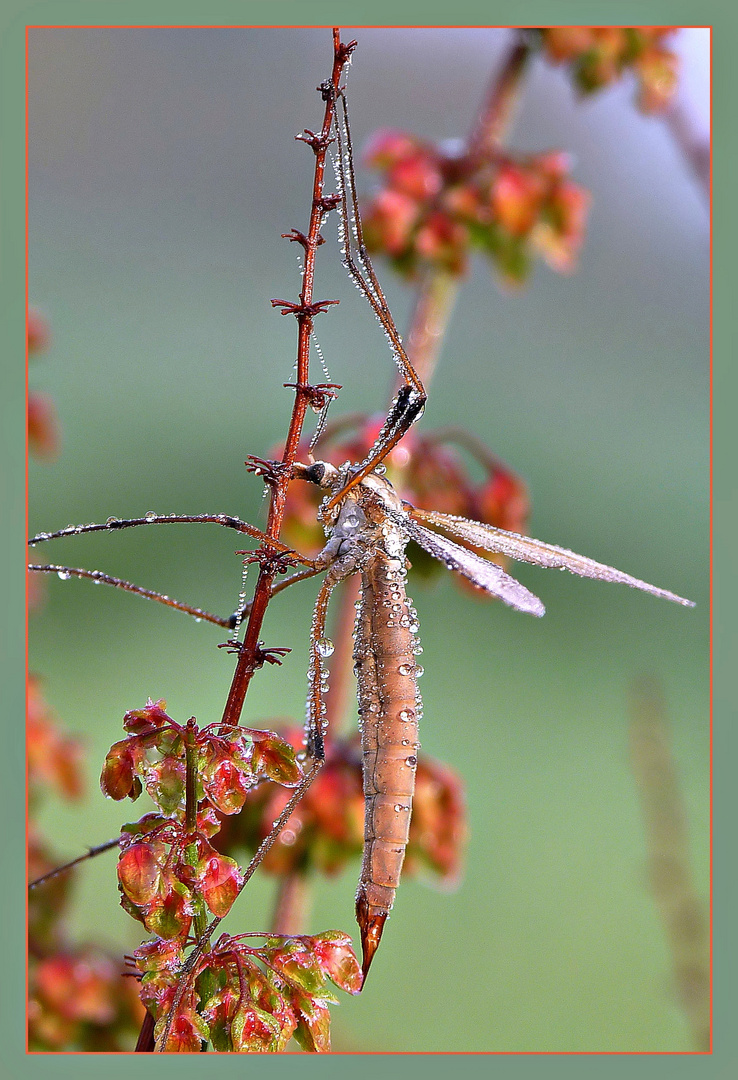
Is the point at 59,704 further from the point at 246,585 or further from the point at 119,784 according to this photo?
the point at 119,784

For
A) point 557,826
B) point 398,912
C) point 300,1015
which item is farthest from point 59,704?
point 300,1015

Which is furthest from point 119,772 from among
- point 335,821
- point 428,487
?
point 428,487

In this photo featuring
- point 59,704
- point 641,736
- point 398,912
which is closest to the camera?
point 641,736

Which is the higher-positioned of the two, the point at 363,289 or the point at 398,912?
the point at 363,289

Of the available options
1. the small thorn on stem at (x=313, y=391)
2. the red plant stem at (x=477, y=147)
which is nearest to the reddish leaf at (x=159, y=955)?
the small thorn on stem at (x=313, y=391)

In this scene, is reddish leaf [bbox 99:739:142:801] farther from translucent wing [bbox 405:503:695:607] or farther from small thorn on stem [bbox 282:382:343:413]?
translucent wing [bbox 405:503:695:607]

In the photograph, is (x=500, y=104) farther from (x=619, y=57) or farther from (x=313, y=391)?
(x=313, y=391)
